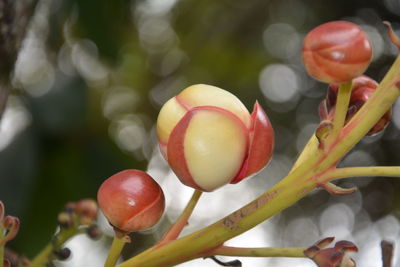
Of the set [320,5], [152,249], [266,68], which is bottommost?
[266,68]

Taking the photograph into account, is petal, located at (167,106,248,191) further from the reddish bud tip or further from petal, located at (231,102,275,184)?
the reddish bud tip

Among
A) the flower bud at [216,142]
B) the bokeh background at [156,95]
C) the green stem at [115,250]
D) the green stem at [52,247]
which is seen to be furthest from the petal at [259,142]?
the bokeh background at [156,95]

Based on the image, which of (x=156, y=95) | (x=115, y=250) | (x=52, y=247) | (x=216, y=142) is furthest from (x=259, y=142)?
(x=156, y=95)

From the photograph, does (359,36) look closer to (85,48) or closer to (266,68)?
(85,48)

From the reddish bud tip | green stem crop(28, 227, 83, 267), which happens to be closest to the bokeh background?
green stem crop(28, 227, 83, 267)

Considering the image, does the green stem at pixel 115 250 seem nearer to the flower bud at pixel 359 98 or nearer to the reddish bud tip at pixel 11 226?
the reddish bud tip at pixel 11 226

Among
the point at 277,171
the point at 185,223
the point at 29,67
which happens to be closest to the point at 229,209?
the point at 277,171

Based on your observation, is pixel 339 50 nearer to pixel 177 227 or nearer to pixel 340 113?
pixel 340 113
